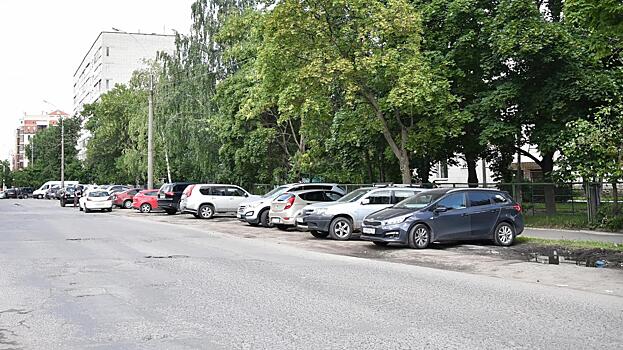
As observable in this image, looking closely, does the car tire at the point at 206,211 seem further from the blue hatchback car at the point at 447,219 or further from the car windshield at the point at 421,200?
the car windshield at the point at 421,200

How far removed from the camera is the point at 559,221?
21.3m

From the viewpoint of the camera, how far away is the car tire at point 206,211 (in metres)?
29.0

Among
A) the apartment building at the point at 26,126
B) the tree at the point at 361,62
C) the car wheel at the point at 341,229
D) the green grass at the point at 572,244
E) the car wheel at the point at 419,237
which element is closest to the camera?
the green grass at the point at 572,244

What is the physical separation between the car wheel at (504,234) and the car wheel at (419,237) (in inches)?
77.6

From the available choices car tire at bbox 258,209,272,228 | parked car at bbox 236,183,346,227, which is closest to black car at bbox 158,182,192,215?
parked car at bbox 236,183,346,227

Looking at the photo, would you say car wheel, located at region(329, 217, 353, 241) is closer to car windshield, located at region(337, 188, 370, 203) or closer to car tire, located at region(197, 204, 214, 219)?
car windshield, located at region(337, 188, 370, 203)

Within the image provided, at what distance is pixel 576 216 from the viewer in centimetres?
2069

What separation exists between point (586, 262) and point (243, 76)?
26.5 m

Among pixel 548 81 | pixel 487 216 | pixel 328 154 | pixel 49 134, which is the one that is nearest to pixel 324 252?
pixel 487 216

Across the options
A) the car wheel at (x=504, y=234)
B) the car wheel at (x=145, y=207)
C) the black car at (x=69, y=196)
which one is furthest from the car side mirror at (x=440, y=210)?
the black car at (x=69, y=196)

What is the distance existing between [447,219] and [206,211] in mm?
16158

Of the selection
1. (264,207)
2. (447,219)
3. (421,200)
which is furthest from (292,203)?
(447,219)

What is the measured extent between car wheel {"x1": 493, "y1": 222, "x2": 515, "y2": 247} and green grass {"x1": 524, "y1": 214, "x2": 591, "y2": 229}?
559 centimetres

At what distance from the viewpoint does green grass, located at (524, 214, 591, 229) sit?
67.2 feet
